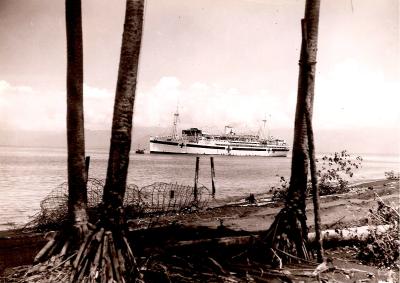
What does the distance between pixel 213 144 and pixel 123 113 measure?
300 feet

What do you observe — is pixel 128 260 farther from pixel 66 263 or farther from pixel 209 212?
pixel 209 212

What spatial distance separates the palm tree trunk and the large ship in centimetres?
8620

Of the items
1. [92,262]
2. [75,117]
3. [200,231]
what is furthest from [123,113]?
[200,231]

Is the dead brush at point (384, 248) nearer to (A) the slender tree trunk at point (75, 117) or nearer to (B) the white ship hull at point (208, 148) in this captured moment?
(A) the slender tree trunk at point (75, 117)

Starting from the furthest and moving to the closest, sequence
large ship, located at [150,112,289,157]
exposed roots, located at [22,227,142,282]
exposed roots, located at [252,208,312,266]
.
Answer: large ship, located at [150,112,289,157] < exposed roots, located at [252,208,312,266] < exposed roots, located at [22,227,142,282]

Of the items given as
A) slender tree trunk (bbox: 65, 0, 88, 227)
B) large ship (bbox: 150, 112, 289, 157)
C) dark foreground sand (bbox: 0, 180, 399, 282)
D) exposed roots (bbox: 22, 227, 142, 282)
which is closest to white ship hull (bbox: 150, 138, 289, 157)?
large ship (bbox: 150, 112, 289, 157)

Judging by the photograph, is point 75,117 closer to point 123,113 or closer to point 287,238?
point 123,113

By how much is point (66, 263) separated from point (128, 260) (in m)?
0.80

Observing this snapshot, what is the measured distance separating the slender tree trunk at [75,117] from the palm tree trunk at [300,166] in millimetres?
3118

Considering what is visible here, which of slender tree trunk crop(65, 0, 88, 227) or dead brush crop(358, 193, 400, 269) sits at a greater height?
slender tree trunk crop(65, 0, 88, 227)

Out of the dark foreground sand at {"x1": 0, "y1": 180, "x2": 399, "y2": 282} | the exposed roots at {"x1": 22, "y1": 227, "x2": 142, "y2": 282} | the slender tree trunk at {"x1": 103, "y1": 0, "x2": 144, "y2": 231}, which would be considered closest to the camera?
the exposed roots at {"x1": 22, "y1": 227, "x2": 142, "y2": 282}

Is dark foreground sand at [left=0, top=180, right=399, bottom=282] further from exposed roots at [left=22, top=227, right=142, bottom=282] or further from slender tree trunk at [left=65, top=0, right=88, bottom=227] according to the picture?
slender tree trunk at [left=65, top=0, right=88, bottom=227]

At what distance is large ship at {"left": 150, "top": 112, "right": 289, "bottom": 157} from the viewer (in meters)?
93.9

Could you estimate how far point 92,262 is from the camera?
4863mm
